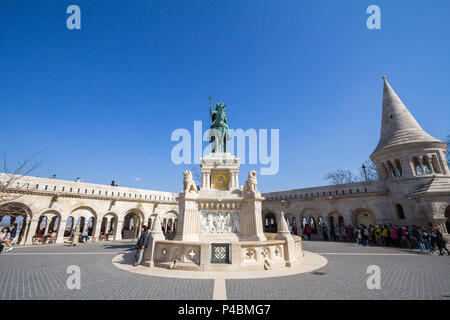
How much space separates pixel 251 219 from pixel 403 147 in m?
21.2

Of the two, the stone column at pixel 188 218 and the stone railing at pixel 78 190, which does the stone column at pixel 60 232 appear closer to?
the stone railing at pixel 78 190

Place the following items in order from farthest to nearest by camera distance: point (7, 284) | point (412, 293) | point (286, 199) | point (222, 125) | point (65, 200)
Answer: point (286, 199)
point (65, 200)
point (222, 125)
point (7, 284)
point (412, 293)

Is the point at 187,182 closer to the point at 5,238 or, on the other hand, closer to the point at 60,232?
the point at 5,238

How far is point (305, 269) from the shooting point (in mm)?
6758

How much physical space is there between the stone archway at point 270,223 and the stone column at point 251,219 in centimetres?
2244

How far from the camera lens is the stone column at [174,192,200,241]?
8797 mm

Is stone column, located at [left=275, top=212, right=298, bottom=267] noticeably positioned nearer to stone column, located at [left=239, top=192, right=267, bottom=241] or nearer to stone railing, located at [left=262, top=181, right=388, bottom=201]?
stone column, located at [left=239, top=192, right=267, bottom=241]

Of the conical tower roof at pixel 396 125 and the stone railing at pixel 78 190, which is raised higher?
the conical tower roof at pixel 396 125

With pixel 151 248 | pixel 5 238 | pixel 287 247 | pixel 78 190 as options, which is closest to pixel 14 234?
pixel 78 190

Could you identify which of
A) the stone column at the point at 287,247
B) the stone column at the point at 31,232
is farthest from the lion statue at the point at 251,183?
the stone column at the point at 31,232

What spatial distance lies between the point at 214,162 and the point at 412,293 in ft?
29.8

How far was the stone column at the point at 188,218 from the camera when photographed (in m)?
8.80
